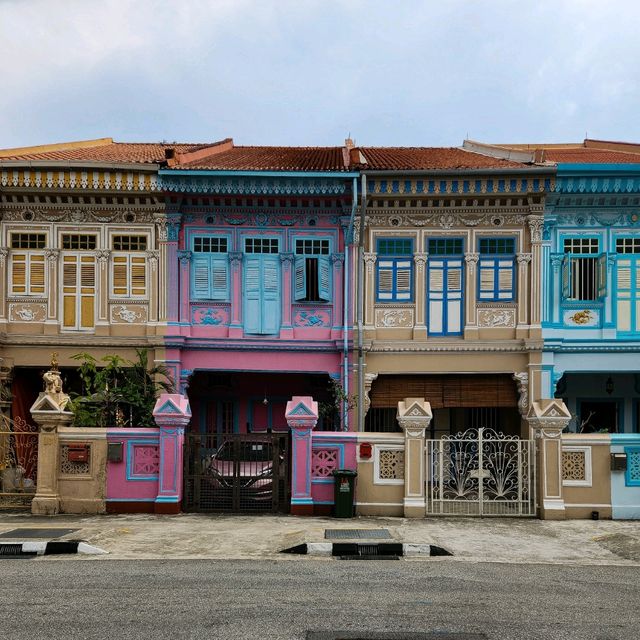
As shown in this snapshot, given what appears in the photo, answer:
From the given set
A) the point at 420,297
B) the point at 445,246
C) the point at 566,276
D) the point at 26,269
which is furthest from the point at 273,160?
the point at 566,276

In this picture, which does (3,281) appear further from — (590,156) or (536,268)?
(590,156)

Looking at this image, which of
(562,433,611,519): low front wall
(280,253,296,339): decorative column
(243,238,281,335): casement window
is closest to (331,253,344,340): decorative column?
(280,253,296,339): decorative column

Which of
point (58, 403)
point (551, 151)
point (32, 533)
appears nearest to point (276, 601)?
point (32, 533)

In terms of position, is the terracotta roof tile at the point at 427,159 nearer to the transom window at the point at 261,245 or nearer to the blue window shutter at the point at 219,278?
the transom window at the point at 261,245

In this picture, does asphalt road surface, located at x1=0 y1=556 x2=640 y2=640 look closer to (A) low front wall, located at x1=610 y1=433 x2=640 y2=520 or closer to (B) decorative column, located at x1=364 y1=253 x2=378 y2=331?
(A) low front wall, located at x1=610 y1=433 x2=640 y2=520

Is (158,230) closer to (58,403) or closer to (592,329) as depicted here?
(58,403)

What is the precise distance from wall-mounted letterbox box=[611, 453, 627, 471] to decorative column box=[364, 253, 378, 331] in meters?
6.30

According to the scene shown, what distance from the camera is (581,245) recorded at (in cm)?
1711

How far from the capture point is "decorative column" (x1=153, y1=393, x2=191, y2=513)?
500 inches

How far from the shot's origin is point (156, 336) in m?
16.8

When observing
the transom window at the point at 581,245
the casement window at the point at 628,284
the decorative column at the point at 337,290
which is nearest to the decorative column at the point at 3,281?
the decorative column at the point at 337,290

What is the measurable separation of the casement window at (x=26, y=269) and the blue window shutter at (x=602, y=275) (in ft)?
41.8

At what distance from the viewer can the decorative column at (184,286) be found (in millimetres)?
17156

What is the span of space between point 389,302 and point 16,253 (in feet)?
28.4
